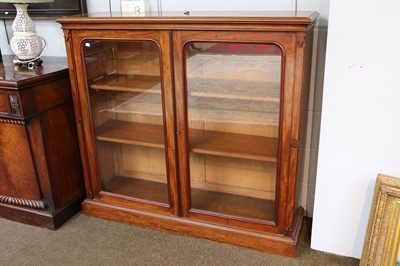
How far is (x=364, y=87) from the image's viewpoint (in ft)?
4.65

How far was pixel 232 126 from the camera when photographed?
1749mm

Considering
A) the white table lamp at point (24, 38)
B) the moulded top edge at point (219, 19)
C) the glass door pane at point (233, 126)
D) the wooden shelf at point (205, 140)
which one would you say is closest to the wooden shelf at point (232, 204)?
the glass door pane at point (233, 126)

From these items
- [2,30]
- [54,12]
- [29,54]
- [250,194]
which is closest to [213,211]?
[250,194]

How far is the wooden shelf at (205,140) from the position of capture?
168cm

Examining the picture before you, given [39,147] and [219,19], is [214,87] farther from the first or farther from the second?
[39,147]

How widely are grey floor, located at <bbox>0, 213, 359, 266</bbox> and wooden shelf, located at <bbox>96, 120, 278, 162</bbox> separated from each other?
1.43 ft

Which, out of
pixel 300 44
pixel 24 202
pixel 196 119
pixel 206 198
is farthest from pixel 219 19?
pixel 24 202

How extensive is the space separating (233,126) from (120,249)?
0.77m

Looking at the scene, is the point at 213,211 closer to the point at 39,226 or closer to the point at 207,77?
the point at 207,77

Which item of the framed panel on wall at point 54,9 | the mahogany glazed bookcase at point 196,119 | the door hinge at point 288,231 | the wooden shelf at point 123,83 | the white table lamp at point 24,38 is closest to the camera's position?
the mahogany glazed bookcase at point 196,119

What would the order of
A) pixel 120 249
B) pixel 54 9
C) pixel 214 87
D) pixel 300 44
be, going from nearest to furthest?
pixel 300 44 < pixel 214 87 < pixel 120 249 < pixel 54 9

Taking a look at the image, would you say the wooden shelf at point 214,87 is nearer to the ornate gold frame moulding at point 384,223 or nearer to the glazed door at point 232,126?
the glazed door at point 232,126

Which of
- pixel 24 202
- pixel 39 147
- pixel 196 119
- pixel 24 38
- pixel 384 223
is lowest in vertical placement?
pixel 24 202

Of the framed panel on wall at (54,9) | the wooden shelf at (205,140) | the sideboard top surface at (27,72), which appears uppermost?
the framed panel on wall at (54,9)
